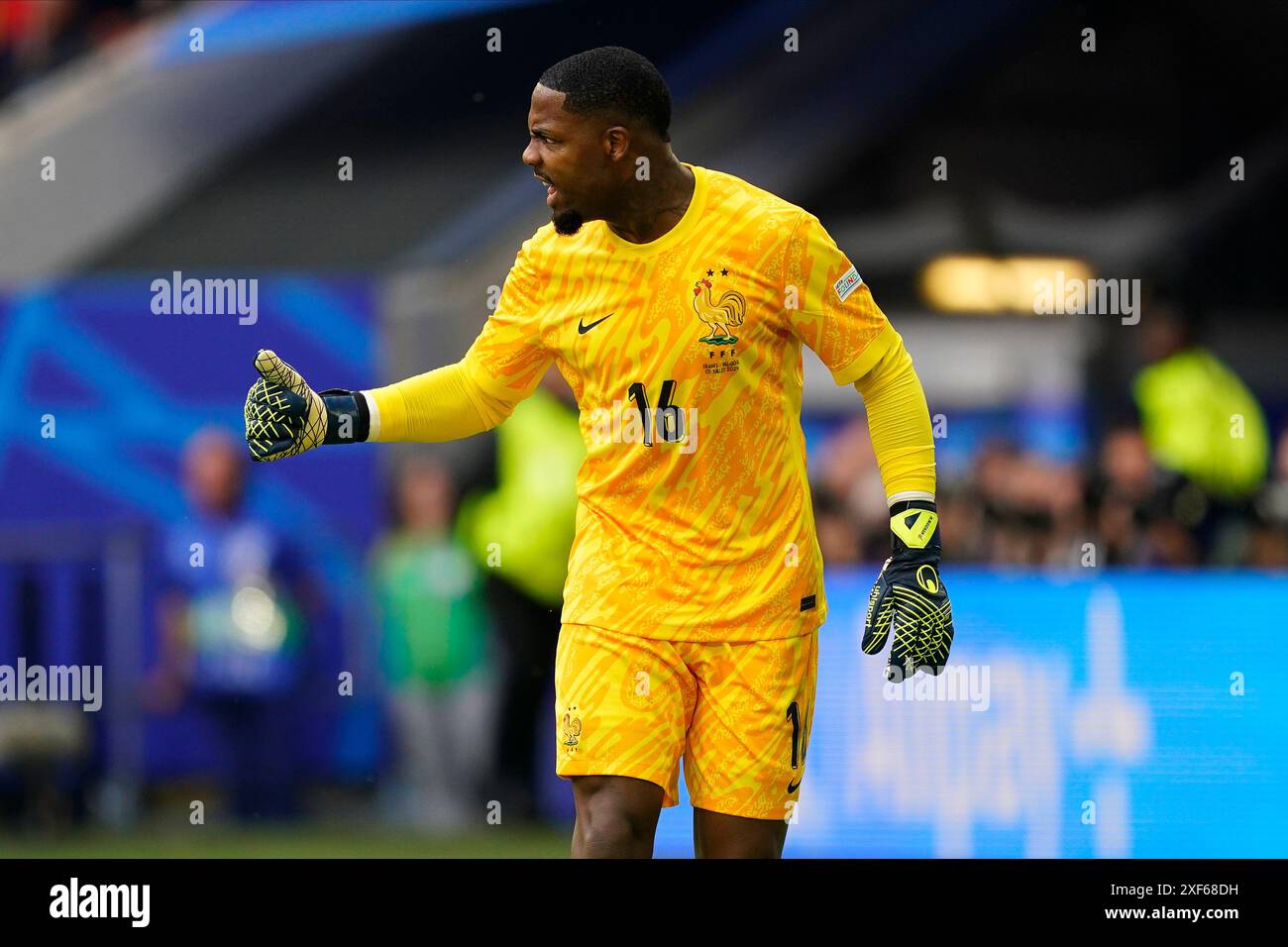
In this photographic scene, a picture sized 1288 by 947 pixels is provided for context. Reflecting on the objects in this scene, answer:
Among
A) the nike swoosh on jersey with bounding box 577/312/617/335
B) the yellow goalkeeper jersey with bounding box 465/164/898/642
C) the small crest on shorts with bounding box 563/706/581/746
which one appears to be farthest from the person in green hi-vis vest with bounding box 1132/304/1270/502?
the small crest on shorts with bounding box 563/706/581/746

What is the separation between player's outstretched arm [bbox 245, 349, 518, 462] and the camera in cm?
489

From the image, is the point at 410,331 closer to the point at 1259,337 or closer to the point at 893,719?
the point at 893,719

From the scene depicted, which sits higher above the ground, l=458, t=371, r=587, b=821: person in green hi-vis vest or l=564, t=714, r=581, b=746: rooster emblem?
l=458, t=371, r=587, b=821: person in green hi-vis vest

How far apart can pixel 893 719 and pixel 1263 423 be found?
297cm

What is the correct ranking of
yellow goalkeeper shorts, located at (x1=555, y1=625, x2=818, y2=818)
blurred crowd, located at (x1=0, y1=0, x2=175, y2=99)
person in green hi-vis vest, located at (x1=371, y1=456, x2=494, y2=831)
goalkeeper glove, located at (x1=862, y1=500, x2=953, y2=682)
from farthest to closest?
blurred crowd, located at (x1=0, y1=0, x2=175, y2=99) → person in green hi-vis vest, located at (x1=371, y1=456, x2=494, y2=831) → goalkeeper glove, located at (x1=862, y1=500, x2=953, y2=682) → yellow goalkeeper shorts, located at (x1=555, y1=625, x2=818, y2=818)

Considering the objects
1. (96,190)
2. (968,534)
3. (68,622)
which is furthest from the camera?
(96,190)

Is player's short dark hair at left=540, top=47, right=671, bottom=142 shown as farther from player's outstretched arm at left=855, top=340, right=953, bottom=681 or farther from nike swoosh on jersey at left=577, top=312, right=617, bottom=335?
player's outstretched arm at left=855, top=340, right=953, bottom=681

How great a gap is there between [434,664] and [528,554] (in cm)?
68

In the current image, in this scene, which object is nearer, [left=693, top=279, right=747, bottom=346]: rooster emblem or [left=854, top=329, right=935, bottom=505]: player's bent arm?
[left=693, top=279, right=747, bottom=346]: rooster emblem

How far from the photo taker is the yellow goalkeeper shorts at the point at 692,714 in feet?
15.4

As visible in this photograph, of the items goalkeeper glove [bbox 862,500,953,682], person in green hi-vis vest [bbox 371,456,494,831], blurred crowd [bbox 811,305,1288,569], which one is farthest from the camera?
person in green hi-vis vest [bbox 371,456,494,831]

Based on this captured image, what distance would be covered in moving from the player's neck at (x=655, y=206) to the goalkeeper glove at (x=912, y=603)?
0.90m

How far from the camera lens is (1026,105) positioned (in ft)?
32.1
